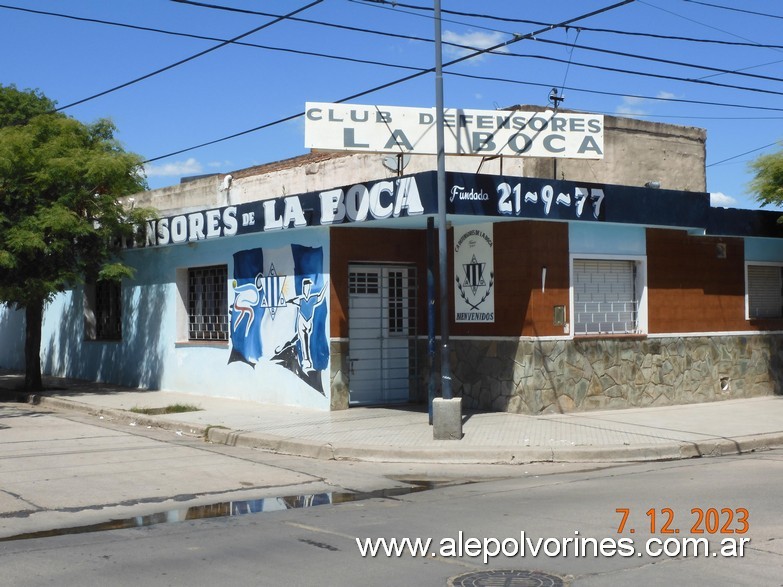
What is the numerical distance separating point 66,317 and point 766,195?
17.7 metres

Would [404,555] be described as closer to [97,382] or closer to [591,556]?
[591,556]

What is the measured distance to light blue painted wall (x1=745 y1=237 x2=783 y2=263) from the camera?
19281 millimetres

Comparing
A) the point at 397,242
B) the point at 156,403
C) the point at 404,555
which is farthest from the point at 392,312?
the point at 404,555

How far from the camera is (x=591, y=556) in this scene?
6969 millimetres

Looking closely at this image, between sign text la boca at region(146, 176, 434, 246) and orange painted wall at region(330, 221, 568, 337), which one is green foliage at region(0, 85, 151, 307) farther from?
orange painted wall at region(330, 221, 568, 337)

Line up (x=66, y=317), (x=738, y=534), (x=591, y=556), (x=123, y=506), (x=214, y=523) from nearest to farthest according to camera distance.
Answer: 1. (x=591, y=556)
2. (x=738, y=534)
3. (x=214, y=523)
4. (x=123, y=506)
5. (x=66, y=317)

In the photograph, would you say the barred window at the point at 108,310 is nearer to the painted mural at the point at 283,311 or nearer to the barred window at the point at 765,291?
the painted mural at the point at 283,311

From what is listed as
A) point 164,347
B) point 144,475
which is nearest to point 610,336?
point 144,475

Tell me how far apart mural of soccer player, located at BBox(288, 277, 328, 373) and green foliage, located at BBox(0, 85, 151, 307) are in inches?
192

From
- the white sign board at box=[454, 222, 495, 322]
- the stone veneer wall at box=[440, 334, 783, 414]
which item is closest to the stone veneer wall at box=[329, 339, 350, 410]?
the stone veneer wall at box=[440, 334, 783, 414]

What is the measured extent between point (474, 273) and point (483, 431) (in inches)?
141

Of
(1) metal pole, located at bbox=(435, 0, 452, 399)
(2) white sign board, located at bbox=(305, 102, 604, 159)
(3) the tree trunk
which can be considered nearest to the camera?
(1) metal pole, located at bbox=(435, 0, 452, 399)

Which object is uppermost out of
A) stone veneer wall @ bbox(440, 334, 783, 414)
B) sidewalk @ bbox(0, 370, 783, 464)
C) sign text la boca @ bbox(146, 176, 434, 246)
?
sign text la boca @ bbox(146, 176, 434, 246)

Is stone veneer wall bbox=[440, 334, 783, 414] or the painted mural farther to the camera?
the painted mural
